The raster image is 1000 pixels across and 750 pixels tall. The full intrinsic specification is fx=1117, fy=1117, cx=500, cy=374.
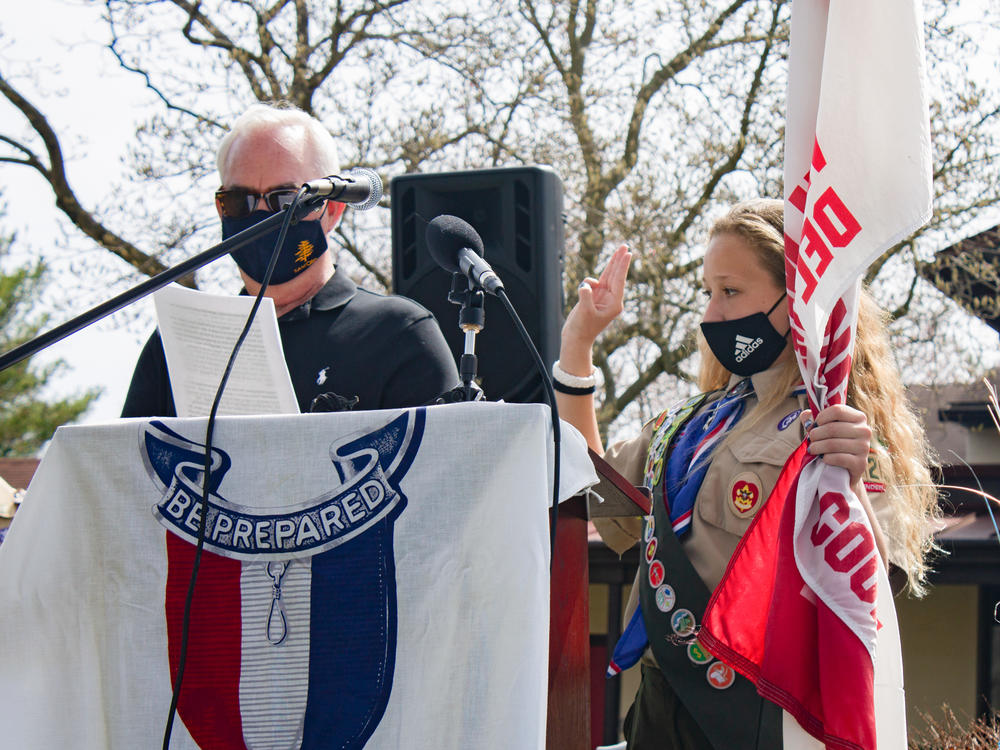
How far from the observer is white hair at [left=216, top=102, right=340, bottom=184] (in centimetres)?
263

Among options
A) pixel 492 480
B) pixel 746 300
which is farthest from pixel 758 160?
pixel 492 480

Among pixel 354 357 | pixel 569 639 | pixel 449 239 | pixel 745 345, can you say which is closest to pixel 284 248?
pixel 354 357

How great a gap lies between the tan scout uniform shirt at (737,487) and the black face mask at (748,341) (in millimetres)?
57

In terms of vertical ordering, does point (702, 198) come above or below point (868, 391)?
above

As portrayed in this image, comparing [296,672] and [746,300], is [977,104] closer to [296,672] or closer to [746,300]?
[746,300]

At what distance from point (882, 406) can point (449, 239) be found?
1045 mm

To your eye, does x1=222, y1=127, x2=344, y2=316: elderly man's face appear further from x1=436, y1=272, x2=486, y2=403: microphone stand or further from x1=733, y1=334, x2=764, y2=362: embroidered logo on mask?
x1=733, y1=334, x2=764, y2=362: embroidered logo on mask

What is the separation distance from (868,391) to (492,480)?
116cm

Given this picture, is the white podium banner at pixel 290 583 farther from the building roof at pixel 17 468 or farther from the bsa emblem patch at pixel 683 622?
the building roof at pixel 17 468

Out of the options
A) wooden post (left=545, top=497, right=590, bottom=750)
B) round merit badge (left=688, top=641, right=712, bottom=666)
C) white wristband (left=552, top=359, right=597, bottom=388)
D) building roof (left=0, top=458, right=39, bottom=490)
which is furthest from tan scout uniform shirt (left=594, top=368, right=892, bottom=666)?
building roof (left=0, top=458, right=39, bottom=490)

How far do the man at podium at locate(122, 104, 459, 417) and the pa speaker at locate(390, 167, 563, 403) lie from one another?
0.94 meters

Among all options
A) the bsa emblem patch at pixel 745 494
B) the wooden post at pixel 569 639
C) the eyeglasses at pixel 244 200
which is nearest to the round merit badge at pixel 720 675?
the bsa emblem patch at pixel 745 494

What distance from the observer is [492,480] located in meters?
1.61

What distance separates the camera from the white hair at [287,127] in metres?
2.63
